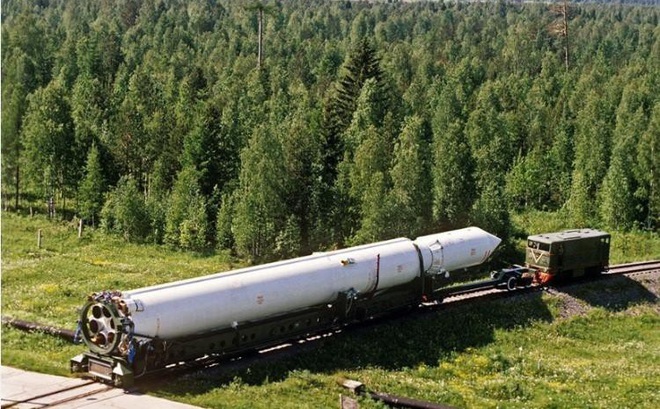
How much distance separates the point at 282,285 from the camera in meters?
33.1

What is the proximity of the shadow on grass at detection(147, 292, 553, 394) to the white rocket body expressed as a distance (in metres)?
1.90

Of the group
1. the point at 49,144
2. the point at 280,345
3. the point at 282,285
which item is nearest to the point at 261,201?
the point at 49,144

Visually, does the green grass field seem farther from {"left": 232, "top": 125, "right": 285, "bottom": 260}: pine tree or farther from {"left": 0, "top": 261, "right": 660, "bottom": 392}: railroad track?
{"left": 232, "top": 125, "right": 285, "bottom": 260}: pine tree

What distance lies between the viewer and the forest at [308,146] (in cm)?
5944

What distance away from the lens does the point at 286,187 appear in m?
59.4

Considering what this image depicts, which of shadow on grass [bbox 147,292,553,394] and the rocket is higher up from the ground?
the rocket

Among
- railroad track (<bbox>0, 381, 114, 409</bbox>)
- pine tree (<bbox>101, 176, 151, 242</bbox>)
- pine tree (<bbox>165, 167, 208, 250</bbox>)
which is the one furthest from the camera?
pine tree (<bbox>101, 176, 151, 242</bbox>)

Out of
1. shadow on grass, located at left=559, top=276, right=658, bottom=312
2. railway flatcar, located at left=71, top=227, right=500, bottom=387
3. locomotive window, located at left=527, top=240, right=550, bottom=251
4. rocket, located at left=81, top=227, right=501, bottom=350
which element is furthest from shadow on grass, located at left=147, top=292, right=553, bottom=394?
shadow on grass, located at left=559, top=276, right=658, bottom=312

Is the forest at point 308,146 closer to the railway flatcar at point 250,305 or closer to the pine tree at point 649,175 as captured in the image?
the pine tree at point 649,175

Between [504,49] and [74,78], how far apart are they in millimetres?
77784

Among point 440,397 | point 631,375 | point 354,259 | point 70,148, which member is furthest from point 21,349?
point 70,148

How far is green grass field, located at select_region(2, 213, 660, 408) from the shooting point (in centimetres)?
3000

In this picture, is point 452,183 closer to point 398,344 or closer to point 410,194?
point 410,194

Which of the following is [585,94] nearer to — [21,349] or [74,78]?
[74,78]
